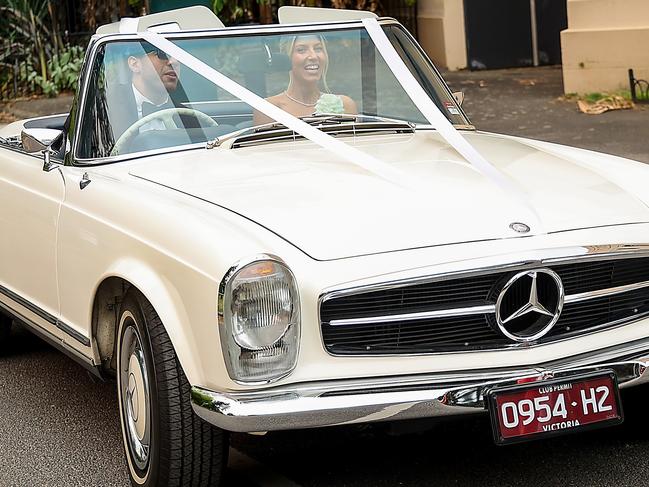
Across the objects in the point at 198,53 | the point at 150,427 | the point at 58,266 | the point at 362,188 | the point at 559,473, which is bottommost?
the point at 559,473

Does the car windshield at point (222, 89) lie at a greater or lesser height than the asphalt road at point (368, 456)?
greater

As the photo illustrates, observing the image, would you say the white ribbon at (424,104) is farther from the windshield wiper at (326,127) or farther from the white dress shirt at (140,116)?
the white dress shirt at (140,116)

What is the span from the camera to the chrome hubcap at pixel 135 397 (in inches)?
153

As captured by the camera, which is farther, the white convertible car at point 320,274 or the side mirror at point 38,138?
the side mirror at point 38,138

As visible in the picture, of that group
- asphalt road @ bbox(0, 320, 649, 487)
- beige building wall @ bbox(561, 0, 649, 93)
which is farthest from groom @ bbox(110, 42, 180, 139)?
beige building wall @ bbox(561, 0, 649, 93)

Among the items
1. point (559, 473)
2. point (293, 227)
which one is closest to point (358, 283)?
point (293, 227)

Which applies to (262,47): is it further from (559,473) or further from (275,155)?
(559,473)

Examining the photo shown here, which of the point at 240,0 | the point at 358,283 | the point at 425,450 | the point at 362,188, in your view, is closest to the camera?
the point at 358,283

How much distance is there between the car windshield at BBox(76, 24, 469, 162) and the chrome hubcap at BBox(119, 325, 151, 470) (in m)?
0.99

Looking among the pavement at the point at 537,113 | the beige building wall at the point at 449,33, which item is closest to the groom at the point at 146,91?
the pavement at the point at 537,113

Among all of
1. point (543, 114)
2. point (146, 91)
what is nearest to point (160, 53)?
point (146, 91)

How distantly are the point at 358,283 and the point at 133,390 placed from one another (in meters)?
1.00

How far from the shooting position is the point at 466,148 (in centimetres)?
449

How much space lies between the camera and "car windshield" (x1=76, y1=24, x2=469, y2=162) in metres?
4.79
